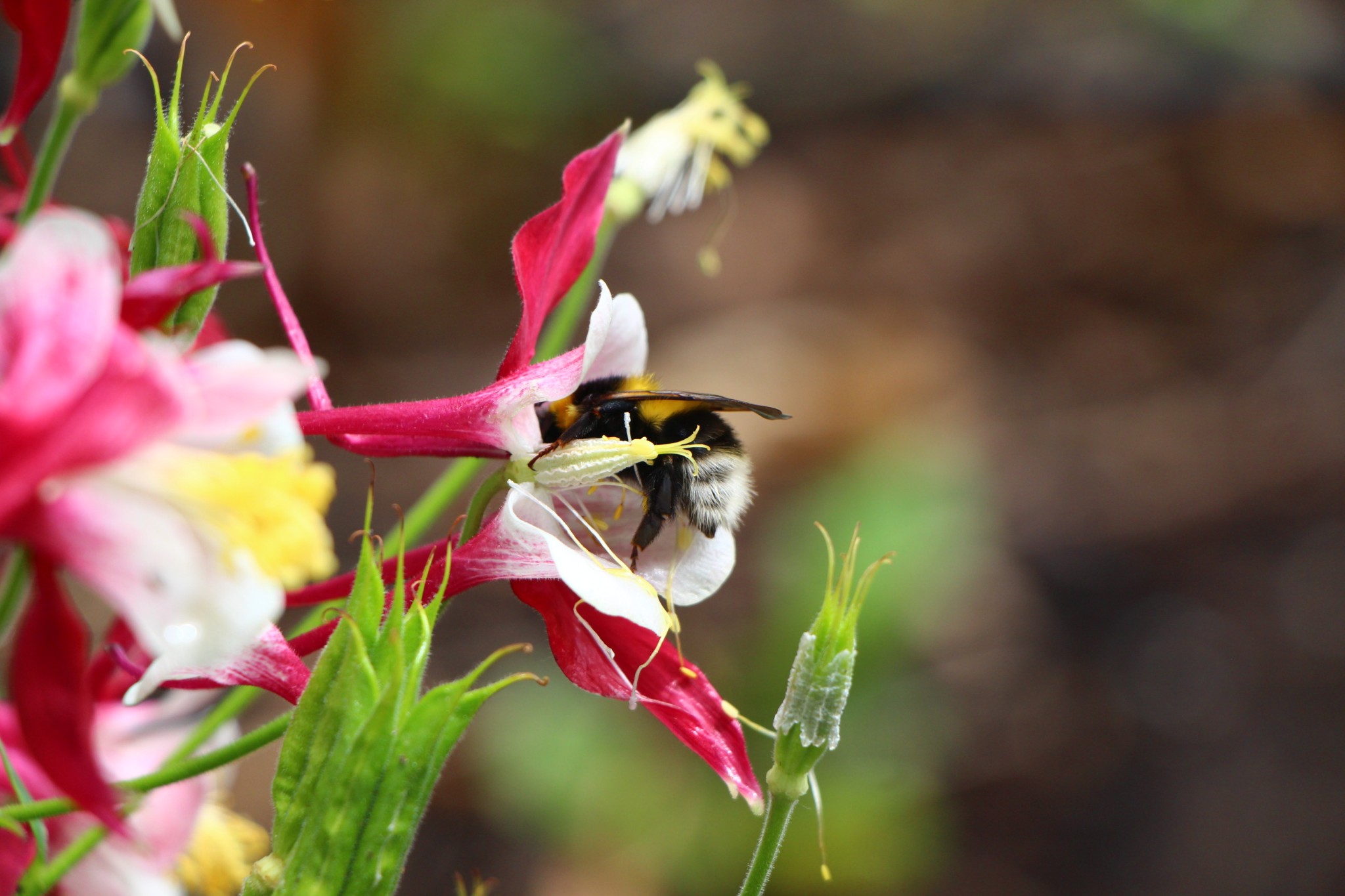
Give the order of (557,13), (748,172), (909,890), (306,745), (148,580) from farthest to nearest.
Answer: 1. (748,172)
2. (557,13)
3. (909,890)
4. (306,745)
5. (148,580)

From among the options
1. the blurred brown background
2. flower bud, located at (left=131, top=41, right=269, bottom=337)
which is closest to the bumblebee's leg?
flower bud, located at (left=131, top=41, right=269, bottom=337)

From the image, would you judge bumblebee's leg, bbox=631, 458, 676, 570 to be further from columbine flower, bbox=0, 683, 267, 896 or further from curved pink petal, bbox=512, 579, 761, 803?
columbine flower, bbox=0, 683, 267, 896

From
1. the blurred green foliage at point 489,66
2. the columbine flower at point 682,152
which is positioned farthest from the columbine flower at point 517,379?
the blurred green foliage at point 489,66

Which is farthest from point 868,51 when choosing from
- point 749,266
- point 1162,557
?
point 1162,557

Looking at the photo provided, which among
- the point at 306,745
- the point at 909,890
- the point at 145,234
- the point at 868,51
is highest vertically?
the point at 868,51

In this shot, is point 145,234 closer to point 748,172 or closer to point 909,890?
point 909,890

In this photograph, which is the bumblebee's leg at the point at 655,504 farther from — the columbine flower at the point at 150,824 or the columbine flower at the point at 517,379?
the columbine flower at the point at 150,824

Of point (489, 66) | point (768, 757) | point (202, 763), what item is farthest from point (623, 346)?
→ point (489, 66)

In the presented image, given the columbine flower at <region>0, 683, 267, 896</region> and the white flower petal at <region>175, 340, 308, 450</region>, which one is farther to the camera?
the columbine flower at <region>0, 683, 267, 896</region>
